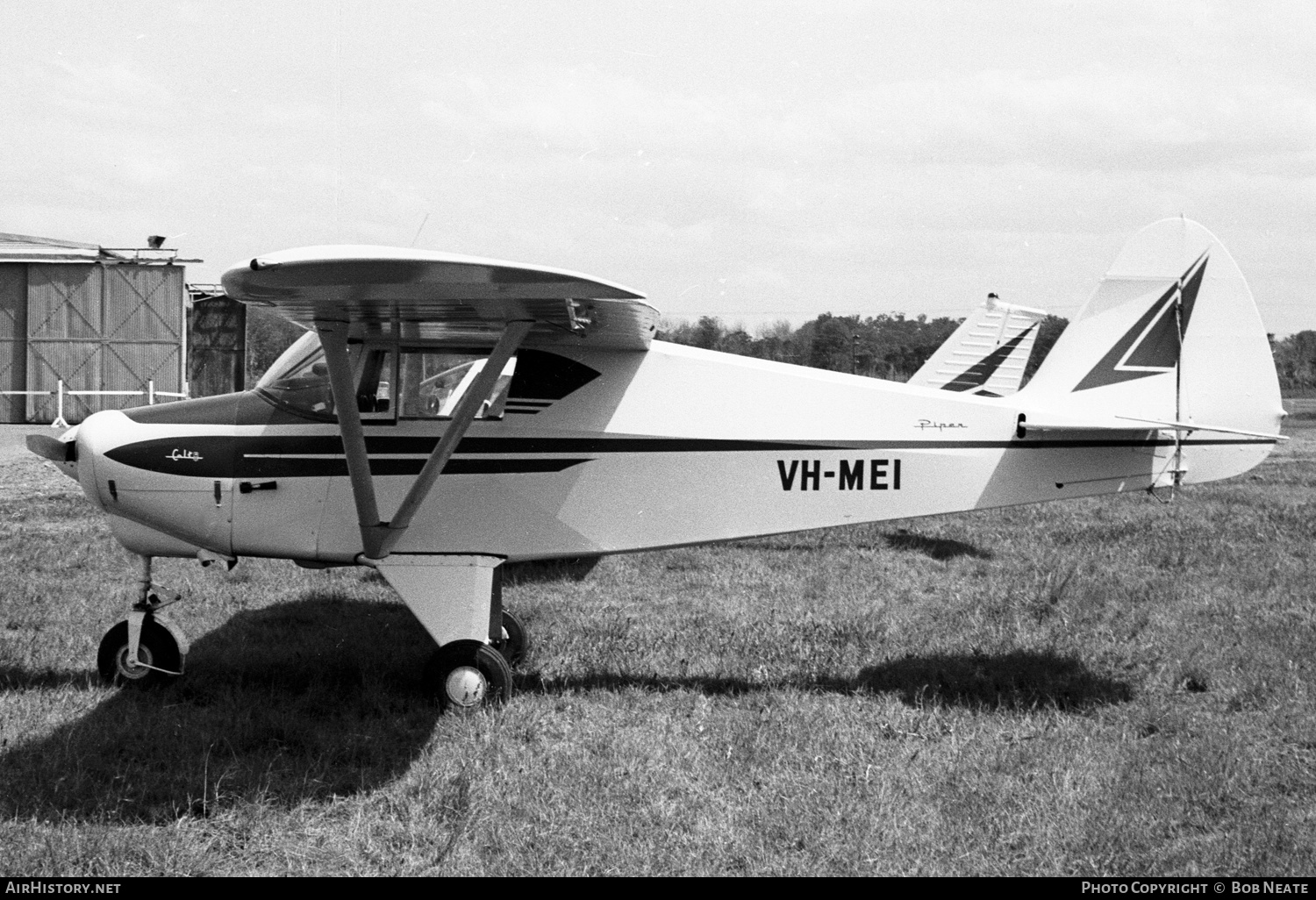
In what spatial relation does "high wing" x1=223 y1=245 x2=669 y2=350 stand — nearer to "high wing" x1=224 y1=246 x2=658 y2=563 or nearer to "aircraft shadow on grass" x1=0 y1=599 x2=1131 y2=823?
"high wing" x1=224 y1=246 x2=658 y2=563

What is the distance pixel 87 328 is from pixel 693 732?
28.9 meters

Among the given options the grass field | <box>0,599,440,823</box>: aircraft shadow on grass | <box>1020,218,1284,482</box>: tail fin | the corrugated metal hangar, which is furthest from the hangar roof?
<box>1020,218,1284,482</box>: tail fin

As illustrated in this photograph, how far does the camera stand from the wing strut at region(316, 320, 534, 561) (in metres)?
5.41

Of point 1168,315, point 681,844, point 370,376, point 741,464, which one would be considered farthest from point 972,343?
point 681,844

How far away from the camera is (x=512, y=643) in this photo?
711 centimetres

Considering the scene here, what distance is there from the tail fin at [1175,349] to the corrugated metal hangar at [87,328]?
87.8 ft

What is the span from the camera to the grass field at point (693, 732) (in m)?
4.36

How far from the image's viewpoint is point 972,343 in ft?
50.7

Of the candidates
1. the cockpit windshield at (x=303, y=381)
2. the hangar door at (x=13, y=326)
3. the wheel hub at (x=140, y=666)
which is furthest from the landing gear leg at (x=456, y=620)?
the hangar door at (x=13, y=326)

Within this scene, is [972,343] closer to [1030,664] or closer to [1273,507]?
[1273,507]

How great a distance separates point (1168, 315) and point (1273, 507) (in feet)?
Answer: 30.3

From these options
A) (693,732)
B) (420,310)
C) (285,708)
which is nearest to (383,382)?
(420,310)

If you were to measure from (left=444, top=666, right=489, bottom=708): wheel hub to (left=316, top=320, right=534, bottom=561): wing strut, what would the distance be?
76 cm

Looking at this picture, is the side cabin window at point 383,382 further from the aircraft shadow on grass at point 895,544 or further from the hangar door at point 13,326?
the hangar door at point 13,326
